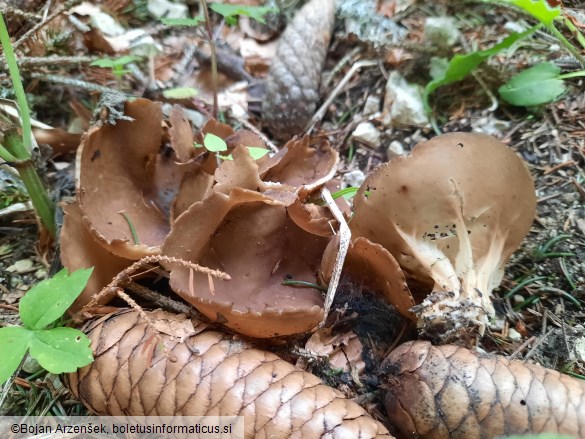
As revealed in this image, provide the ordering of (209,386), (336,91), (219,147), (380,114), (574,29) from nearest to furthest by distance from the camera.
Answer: (209,386), (219,147), (574,29), (380,114), (336,91)

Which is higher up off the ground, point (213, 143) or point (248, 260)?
point (213, 143)

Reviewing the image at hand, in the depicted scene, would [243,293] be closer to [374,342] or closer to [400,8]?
[374,342]

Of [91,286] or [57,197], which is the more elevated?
[57,197]

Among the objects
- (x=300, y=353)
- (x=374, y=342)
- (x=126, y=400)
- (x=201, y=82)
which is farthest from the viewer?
(x=201, y=82)

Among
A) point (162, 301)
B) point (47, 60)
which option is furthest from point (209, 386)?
point (47, 60)

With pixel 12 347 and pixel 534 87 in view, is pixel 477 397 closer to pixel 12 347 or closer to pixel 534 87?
pixel 12 347

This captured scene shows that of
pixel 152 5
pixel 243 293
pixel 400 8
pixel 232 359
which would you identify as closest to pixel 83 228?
pixel 243 293

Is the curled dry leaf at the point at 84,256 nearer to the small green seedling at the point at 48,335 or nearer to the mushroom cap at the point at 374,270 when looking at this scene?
the small green seedling at the point at 48,335
